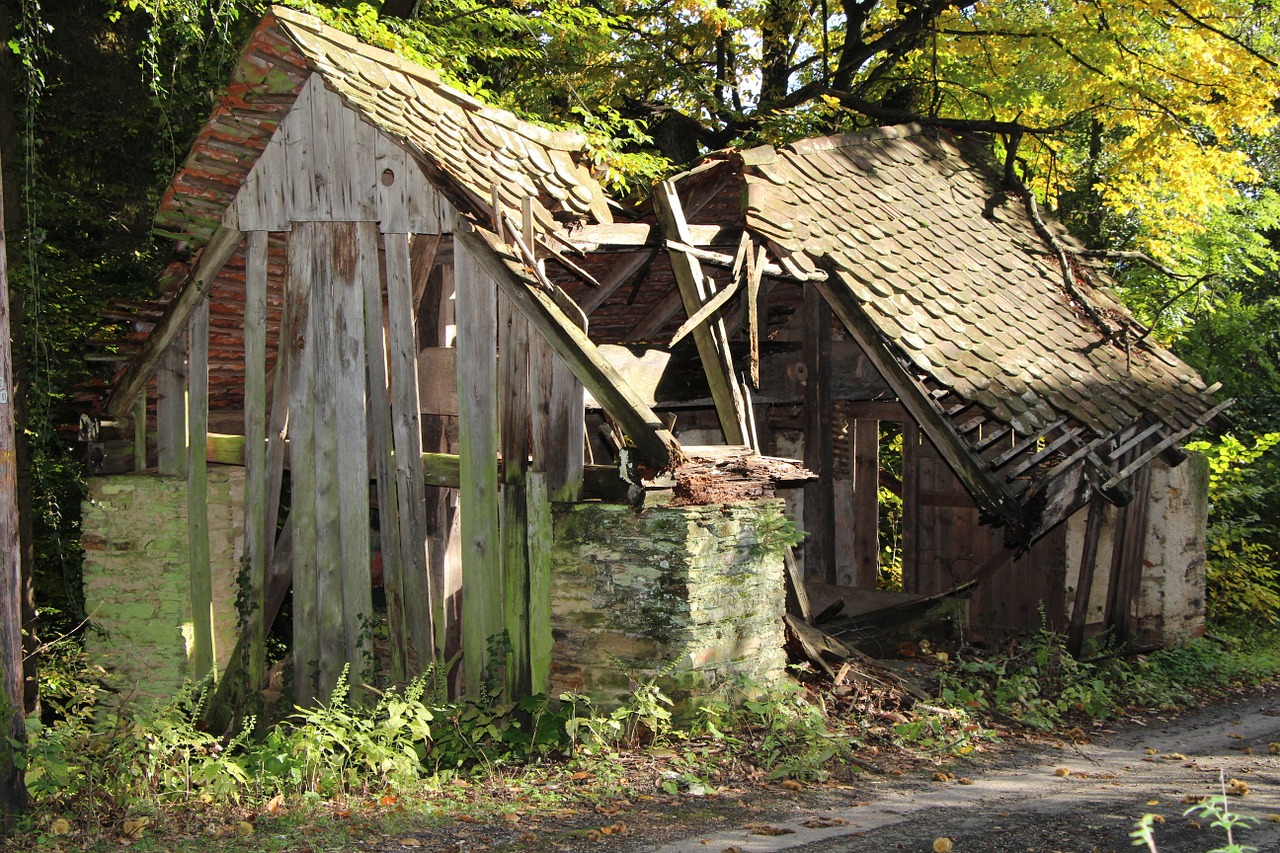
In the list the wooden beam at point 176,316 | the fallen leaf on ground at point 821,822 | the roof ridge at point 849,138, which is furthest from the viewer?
the roof ridge at point 849,138

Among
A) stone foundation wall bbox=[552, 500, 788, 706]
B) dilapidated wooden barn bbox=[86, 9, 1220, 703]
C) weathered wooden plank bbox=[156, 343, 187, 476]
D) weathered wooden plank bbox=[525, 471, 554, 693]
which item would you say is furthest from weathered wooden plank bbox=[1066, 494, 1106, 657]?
weathered wooden plank bbox=[156, 343, 187, 476]

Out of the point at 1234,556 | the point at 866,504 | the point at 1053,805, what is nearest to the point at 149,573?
the point at 1053,805

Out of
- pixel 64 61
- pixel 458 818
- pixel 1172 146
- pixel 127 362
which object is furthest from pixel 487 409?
pixel 1172 146

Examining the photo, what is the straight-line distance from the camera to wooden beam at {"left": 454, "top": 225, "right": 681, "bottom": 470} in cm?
647

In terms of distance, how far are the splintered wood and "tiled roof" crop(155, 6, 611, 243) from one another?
1784 millimetres

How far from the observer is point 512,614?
6891 mm

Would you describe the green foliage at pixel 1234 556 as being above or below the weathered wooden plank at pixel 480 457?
below

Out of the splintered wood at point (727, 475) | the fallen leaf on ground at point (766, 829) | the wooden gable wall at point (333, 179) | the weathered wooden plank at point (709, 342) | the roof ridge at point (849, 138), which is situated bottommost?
the fallen leaf on ground at point (766, 829)

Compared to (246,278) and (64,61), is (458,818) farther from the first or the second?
(64,61)

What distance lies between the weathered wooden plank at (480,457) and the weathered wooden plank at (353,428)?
74 centimetres

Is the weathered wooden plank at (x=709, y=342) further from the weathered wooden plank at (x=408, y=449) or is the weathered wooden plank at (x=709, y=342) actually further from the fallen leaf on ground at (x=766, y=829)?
the fallen leaf on ground at (x=766, y=829)

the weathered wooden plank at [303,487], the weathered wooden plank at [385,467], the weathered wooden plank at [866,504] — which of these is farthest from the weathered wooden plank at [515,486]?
the weathered wooden plank at [866,504]

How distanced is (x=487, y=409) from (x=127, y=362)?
322 cm

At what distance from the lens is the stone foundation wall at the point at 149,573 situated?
26.9ft
